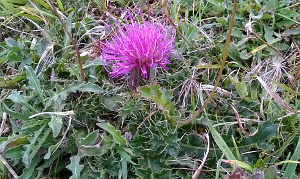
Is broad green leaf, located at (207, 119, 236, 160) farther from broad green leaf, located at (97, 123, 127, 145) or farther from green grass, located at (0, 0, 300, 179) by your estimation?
broad green leaf, located at (97, 123, 127, 145)

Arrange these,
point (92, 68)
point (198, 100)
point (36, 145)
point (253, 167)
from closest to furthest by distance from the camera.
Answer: point (253, 167) → point (36, 145) → point (198, 100) → point (92, 68)

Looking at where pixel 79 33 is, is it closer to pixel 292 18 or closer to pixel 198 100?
pixel 198 100

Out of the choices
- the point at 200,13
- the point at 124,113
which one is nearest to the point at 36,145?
the point at 124,113

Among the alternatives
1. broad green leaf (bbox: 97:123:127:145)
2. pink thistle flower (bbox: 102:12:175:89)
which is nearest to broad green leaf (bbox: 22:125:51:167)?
broad green leaf (bbox: 97:123:127:145)

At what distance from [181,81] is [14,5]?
1365 millimetres

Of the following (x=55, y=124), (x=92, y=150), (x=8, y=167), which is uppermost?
(x=55, y=124)

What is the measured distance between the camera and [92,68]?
1.97 meters

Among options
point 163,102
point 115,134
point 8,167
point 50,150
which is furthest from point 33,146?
point 163,102

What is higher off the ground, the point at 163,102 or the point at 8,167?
the point at 163,102

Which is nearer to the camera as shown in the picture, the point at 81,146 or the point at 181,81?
the point at 81,146

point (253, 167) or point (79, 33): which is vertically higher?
point (79, 33)

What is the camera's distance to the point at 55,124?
1.62 m

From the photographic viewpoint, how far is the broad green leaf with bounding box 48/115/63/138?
5.25ft

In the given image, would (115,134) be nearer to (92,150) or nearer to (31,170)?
(92,150)
